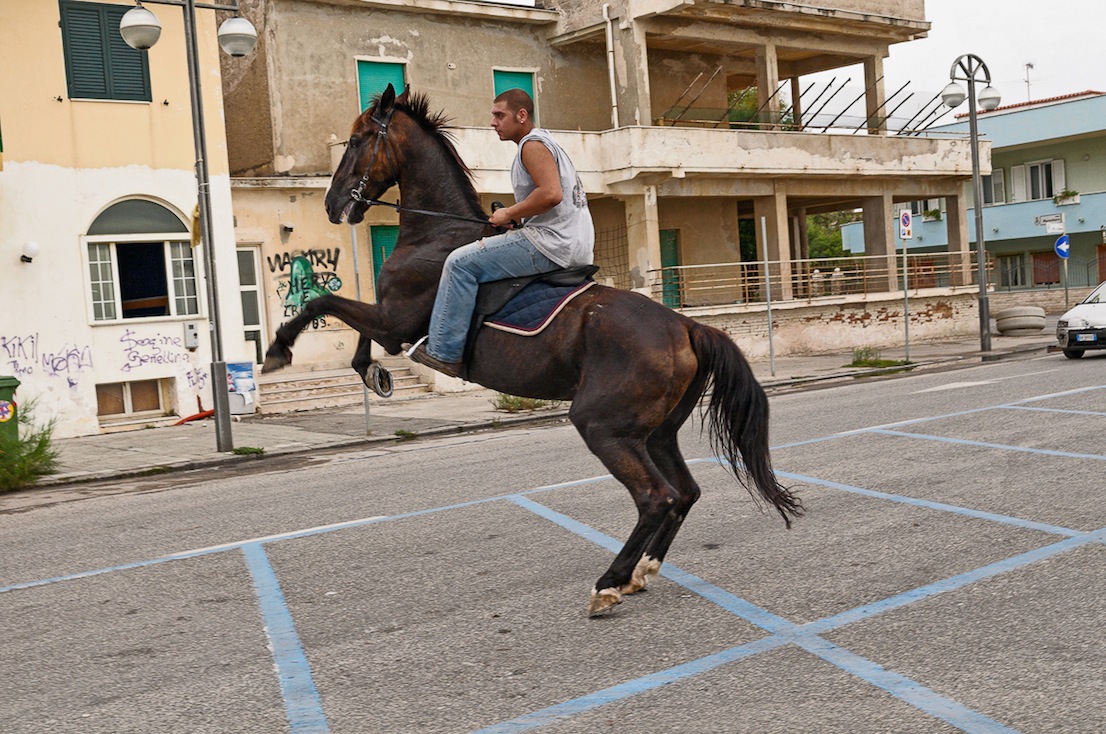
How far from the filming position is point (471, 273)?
5.97 meters

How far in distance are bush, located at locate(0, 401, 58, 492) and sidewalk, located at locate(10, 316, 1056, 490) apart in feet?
0.54

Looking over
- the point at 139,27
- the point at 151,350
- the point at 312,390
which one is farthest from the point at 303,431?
the point at 139,27

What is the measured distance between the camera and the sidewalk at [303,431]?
14.3 m

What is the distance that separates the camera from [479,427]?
16984 mm

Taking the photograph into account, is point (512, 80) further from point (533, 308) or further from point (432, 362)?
point (533, 308)

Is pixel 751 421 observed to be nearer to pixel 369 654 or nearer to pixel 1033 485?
pixel 369 654

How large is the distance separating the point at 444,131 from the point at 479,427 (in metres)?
10.5

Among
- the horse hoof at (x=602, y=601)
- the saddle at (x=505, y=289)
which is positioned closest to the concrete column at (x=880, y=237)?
the saddle at (x=505, y=289)

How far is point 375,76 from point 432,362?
2046 centimetres

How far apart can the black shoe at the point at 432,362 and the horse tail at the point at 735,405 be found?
130 centimetres

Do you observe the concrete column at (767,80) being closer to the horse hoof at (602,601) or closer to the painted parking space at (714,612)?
the painted parking space at (714,612)

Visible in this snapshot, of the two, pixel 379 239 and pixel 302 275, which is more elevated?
pixel 379 239

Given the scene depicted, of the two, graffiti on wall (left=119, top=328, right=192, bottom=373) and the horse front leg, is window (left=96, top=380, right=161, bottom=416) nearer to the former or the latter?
graffiti on wall (left=119, top=328, right=192, bottom=373)

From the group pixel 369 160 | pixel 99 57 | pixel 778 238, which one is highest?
pixel 99 57
